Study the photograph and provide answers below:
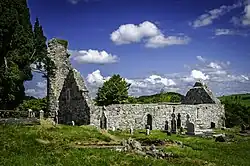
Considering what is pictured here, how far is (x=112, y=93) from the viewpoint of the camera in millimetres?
65312

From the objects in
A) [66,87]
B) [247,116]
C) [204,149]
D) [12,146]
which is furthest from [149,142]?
[247,116]

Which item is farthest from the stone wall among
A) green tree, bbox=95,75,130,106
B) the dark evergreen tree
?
the dark evergreen tree

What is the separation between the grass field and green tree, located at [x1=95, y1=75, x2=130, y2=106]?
27.8 meters

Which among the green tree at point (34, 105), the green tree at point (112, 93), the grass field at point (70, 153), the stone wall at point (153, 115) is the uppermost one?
the green tree at point (112, 93)

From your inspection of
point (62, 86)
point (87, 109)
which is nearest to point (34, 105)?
point (62, 86)

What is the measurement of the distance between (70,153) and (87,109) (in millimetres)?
26105

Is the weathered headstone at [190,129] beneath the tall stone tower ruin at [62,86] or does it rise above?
beneath

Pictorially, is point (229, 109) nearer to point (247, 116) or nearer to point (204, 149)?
point (247, 116)

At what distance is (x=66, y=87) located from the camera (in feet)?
178

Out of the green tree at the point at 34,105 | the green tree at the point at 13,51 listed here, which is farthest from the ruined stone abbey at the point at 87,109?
the green tree at the point at 34,105

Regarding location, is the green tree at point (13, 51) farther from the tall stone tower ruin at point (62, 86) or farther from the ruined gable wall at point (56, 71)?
the tall stone tower ruin at point (62, 86)

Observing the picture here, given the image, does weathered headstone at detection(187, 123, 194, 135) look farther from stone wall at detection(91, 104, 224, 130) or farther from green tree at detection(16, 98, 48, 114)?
green tree at detection(16, 98, 48, 114)

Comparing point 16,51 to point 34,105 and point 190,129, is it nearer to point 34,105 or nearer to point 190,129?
point 34,105

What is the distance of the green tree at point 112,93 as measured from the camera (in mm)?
64750
